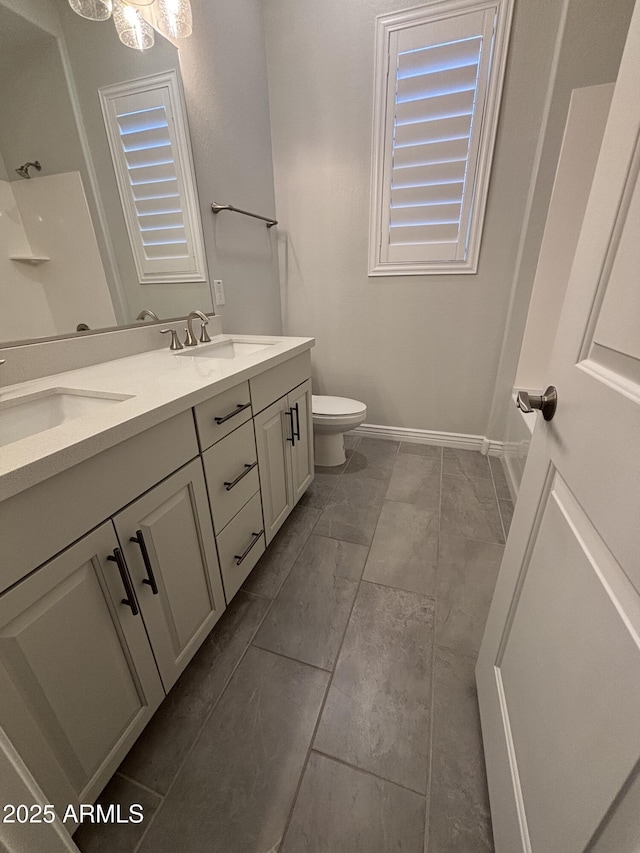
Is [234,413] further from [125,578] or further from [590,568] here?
[590,568]

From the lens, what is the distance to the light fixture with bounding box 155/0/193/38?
4.35ft

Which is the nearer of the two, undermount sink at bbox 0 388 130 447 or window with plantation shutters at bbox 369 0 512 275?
undermount sink at bbox 0 388 130 447

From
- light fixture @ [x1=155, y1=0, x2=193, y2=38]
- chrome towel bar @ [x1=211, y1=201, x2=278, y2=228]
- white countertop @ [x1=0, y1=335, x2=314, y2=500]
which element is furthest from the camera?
chrome towel bar @ [x1=211, y1=201, x2=278, y2=228]

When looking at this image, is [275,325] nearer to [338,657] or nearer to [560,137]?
[560,137]

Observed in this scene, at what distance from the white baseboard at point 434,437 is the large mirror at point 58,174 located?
1840 mm

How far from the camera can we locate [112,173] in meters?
1.27

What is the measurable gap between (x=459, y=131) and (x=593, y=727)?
243 cm

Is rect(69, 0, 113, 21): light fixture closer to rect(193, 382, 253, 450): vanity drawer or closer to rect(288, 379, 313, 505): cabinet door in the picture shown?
rect(193, 382, 253, 450): vanity drawer

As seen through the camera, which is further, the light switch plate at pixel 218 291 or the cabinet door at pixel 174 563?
the light switch plate at pixel 218 291

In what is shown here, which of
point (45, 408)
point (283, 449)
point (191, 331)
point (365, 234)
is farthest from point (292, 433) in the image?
point (365, 234)

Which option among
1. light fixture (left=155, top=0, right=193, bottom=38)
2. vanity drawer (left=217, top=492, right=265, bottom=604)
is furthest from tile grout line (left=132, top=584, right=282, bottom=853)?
light fixture (left=155, top=0, right=193, bottom=38)

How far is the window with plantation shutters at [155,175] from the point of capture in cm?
129

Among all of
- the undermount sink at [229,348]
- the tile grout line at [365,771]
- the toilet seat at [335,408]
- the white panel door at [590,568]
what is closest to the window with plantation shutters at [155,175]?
the undermount sink at [229,348]

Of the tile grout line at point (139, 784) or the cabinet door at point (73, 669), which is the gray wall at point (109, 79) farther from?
the tile grout line at point (139, 784)
